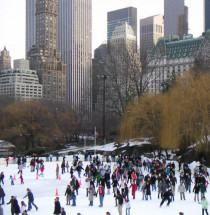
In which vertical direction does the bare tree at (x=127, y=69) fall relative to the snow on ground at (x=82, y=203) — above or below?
above

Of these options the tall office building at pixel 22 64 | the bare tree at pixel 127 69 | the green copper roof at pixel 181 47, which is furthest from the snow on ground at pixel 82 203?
the tall office building at pixel 22 64

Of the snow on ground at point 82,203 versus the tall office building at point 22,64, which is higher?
the tall office building at point 22,64

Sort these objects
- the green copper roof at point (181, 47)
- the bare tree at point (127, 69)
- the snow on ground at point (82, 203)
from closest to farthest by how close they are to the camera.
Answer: the snow on ground at point (82, 203) → the bare tree at point (127, 69) → the green copper roof at point (181, 47)

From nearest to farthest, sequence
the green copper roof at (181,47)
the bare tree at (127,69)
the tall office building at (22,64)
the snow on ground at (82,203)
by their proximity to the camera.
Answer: the snow on ground at (82,203)
the bare tree at (127,69)
the green copper roof at (181,47)
the tall office building at (22,64)

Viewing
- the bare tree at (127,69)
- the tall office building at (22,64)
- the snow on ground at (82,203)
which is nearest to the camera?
the snow on ground at (82,203)

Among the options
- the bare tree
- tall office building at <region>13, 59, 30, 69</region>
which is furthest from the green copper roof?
the bare tree

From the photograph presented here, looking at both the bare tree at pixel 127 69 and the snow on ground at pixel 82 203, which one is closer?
the snow on ground at pixel 82 203

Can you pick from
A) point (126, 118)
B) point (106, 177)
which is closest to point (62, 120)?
point (126, 118)

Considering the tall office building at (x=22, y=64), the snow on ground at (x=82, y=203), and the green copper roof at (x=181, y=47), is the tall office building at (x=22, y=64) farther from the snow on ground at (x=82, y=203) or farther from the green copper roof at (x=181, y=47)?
the snow on ground at (x=82, y=203)

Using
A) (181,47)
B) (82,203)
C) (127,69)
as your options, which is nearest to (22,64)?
(181,47)

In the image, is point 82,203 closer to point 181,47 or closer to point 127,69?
point 127,69

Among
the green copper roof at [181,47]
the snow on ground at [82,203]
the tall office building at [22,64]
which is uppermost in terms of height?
the green copper roof at [181,47]

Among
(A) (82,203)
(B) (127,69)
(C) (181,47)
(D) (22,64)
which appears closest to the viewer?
(A) (82,203)

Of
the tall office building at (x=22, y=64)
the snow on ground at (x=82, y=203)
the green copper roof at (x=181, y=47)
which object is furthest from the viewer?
the tall office building at (x=22, y=64)
